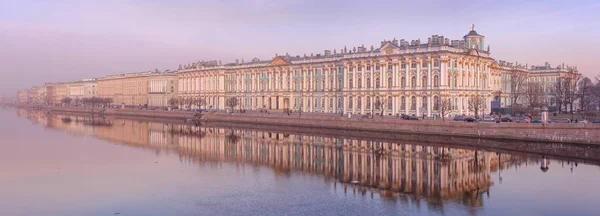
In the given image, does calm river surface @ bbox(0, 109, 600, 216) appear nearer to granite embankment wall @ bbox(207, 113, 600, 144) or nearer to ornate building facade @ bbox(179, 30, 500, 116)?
granite embankment wall @ bbox(207, 113, 600, 144)

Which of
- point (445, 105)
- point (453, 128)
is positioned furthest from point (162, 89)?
point (453, 128)

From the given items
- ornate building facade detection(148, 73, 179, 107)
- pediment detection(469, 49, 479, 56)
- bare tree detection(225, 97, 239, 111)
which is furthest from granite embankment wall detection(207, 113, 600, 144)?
ornate building facade detection(148, 73, 179, 107)

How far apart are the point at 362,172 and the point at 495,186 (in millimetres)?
6658

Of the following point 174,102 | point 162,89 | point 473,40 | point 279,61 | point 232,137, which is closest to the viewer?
point 232,137

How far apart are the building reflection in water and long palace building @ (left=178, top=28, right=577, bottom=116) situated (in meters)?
14.3

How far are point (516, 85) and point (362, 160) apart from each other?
163ft

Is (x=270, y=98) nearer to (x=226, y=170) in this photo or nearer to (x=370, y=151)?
(x=370, y=151)

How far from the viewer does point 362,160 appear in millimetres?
30219

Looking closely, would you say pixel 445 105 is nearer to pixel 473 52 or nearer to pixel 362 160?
pixel 473 52

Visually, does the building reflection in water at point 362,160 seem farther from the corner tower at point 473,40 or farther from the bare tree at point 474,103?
the corner tower at point 473,40

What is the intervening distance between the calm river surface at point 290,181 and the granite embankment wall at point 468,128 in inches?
157

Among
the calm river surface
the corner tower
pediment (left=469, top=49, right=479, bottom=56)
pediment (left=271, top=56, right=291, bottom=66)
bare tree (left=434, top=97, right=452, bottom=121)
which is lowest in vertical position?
the calm river surface

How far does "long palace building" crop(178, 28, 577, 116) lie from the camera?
2028 inches

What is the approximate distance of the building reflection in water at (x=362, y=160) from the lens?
22031 mm
